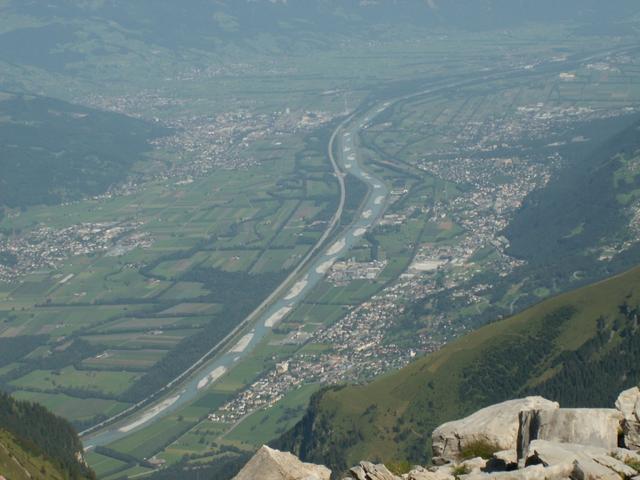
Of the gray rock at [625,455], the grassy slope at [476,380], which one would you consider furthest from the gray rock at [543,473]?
the grassy slope at [476,380]

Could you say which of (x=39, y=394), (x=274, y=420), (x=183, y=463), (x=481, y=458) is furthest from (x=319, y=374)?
(x=481, y=458)

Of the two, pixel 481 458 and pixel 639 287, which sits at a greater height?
pixel 481 458

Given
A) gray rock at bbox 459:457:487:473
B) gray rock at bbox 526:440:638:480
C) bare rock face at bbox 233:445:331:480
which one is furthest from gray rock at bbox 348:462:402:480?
gray rock at bbox 526:440:638:480

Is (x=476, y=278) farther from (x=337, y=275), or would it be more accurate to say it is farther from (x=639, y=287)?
(x=639, y=287)

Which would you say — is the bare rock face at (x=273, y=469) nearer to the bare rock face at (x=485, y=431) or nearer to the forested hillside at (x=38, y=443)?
the bare rock face at (x=485, y=431)

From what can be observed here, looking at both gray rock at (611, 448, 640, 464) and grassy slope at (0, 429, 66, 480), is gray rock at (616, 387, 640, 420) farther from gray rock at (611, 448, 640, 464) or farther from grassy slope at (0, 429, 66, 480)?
grassy slope at (0, 429, 66, 480)

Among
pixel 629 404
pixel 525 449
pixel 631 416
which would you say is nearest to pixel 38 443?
pixel 525 449
